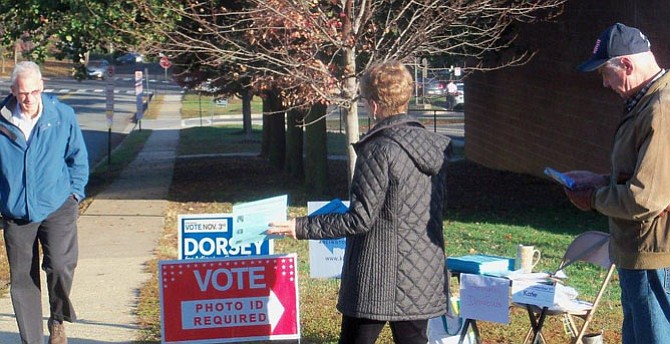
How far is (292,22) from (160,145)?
25.9m

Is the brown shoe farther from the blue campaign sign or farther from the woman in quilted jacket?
the woman in quilted jacket

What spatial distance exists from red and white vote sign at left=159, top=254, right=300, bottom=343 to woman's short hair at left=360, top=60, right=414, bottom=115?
1.96m

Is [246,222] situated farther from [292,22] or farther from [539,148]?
[539,148]

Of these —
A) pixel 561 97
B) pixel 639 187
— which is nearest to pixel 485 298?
pixel 639 187

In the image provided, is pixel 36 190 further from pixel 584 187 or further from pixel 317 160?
pixel 317 160

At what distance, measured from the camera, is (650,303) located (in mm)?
4176

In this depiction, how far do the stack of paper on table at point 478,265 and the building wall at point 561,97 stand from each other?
27.5ft

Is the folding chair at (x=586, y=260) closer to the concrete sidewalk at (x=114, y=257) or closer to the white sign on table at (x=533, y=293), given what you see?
the white sign on table at (x=533, y=293)

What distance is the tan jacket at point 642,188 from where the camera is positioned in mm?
3941

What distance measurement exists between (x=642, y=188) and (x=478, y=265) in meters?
1.85

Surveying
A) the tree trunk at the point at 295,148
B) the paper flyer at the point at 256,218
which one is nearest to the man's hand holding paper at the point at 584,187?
the paper flyer at the point at 256,218

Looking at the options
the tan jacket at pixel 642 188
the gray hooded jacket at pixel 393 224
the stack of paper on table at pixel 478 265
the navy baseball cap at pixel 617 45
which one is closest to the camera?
the tan jacket at pixel 642 188

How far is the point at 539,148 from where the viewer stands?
19781 mm

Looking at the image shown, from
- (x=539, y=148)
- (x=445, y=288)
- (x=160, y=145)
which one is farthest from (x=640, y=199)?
(x=160, y=145)
